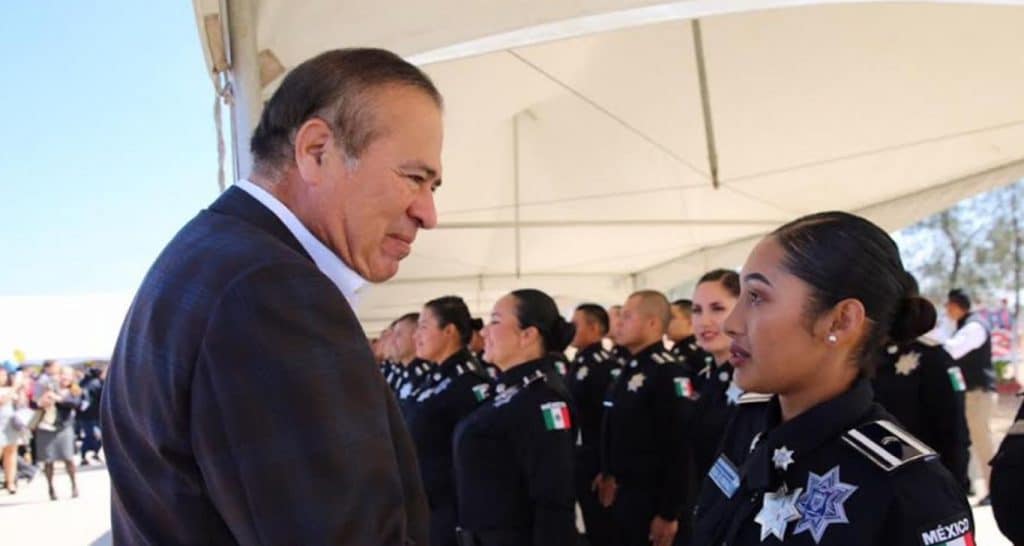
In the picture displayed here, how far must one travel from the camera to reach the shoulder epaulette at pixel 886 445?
133 cm

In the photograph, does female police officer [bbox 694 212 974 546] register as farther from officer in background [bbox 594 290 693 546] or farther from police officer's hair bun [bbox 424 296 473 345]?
police officer's hair bun [bbox 424 296 473 345]

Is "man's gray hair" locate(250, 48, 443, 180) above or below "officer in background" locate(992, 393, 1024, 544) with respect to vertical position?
above

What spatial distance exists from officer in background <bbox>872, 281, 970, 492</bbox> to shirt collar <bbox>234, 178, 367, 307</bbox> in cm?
310

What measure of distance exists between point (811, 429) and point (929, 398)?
2451mm

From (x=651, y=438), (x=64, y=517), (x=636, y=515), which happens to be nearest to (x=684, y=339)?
(x=651, y=438)

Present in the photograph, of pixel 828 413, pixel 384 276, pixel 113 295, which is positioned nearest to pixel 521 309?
pixel 828 413

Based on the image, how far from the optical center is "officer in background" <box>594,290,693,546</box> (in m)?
4.15

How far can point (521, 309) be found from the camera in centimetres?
373

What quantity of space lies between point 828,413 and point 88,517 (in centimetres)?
855

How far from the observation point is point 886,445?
1368 millimetres

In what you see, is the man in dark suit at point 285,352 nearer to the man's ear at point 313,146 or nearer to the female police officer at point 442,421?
the man's ear at point 313,146

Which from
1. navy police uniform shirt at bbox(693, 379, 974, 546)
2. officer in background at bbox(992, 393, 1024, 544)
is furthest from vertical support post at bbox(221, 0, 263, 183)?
officer in background at bbox(992, 393, 1024, 544)

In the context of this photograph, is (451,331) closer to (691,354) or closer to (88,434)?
(691,354)

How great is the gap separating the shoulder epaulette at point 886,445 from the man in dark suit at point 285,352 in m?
0.79
